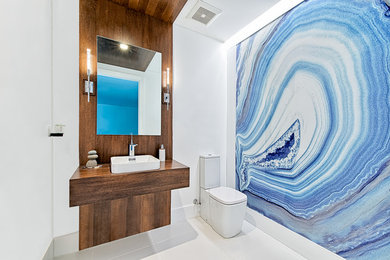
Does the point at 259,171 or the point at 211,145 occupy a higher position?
the point at 211,145

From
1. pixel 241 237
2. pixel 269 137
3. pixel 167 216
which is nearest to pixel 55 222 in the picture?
pixel 167 216

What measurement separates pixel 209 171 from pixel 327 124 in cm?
139

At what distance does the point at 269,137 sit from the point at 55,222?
2323mm

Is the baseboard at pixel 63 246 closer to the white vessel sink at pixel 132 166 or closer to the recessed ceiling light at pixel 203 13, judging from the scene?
the white vessel sink at pixel 132 166

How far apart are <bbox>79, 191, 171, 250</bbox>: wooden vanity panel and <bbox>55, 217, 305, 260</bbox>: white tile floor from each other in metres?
0.07

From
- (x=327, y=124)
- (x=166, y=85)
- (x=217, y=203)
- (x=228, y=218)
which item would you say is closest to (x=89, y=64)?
(x=166, y=85)

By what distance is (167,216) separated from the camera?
1981mm

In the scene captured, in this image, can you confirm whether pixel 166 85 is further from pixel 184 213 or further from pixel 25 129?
pixel 184 213

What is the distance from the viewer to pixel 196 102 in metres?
2.23

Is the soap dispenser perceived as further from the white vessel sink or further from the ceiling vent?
the ceiling vent

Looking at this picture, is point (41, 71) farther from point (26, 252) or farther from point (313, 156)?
point (313, 156)

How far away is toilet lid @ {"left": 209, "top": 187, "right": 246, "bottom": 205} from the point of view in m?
1.73

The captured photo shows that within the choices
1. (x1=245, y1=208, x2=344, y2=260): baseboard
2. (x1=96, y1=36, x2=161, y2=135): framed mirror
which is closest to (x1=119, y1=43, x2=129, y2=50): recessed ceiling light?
(x1=96, y1=36, x2=161, y2=135): framed mirror

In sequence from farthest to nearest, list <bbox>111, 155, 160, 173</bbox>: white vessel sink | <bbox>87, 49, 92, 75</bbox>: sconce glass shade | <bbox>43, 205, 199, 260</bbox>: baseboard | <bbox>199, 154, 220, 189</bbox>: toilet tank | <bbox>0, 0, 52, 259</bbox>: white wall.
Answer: <bbox>199, 154, 220, 189</bbox>: toilet tank < <bbox>87, 49, 92, 75</bbox>: sconce glass shade < <bbox>43, 205, 199, 260</bbox>: baseboard < <bbox>111, 155, 160, 173</bbox>: white vessel sink < <bbox>0, 0, 52, 259</bbox>: white wall
